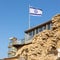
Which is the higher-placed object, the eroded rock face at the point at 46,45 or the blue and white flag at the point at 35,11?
the blue and white flag at the point at 35,11

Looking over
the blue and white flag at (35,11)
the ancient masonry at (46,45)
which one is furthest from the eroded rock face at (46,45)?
the blue and white flag at (35,11)

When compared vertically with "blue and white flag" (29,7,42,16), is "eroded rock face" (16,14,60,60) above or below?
below

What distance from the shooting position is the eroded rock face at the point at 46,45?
50.0 m

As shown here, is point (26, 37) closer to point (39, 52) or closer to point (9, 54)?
point (9, 54)

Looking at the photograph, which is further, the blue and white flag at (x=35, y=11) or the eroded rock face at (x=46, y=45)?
the blue and white flag at (x=35, y=11)

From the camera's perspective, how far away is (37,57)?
168 ft

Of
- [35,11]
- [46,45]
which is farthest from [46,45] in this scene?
[35,11]

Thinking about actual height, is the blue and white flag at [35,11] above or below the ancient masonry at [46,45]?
above

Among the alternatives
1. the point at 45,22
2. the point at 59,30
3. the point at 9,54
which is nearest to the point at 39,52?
the point at 59,30

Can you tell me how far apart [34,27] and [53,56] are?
54.3ft

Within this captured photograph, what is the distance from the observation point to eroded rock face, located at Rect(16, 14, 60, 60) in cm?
5000

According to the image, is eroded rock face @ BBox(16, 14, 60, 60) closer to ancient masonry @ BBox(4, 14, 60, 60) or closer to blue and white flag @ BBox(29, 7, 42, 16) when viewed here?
ancient masonry @ BBox(4, 14, 60, 60)

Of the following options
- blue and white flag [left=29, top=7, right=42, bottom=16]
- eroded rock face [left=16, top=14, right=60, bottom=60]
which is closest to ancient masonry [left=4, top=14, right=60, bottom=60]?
eroded rock face [left=16, top=14, right=60, bottom=60]

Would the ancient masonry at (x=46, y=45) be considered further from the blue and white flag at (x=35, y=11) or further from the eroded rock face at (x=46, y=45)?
the blue and white flag at (x=35, y=11)
